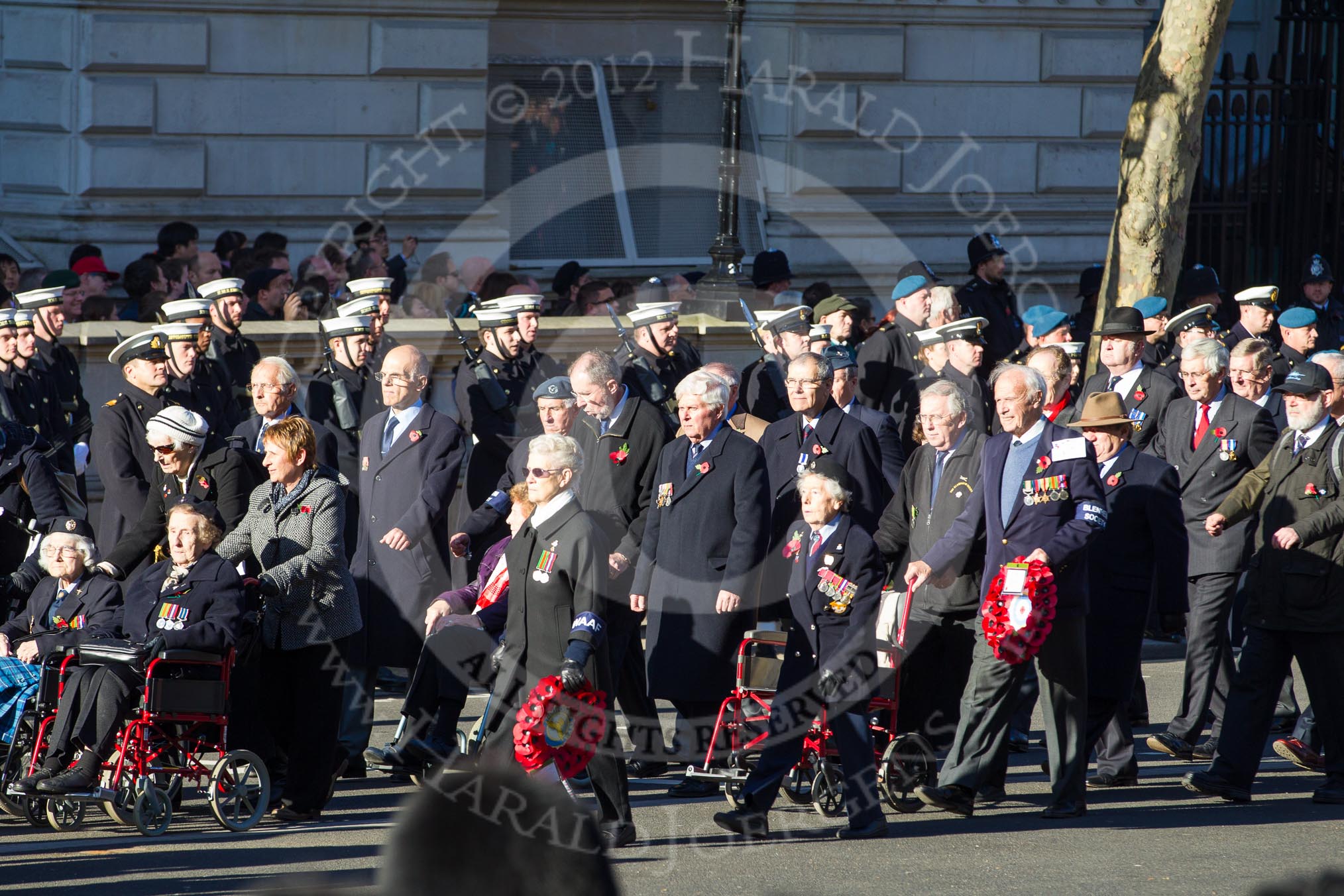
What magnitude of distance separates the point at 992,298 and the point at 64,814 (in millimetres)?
9110

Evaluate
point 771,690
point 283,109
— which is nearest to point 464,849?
point 771,690

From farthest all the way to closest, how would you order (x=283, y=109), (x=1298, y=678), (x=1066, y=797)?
(x=283, y=109) → (x=1298, y=678) → (x=1066, y=797)

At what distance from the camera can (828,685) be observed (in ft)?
23.7

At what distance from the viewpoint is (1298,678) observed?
10.9 metres

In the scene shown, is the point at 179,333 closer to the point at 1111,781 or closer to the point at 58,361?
the point at 58,361

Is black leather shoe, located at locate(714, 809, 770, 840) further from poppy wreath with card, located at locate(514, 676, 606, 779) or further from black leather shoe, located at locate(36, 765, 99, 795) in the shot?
black leather shoe, located at locate(36, 765, 99, 795)

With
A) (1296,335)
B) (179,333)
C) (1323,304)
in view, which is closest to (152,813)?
(179,333)

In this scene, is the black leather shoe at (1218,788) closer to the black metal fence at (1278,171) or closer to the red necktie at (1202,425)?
the red necktie at (1202,425)

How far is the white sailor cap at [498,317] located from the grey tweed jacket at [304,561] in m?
3.36

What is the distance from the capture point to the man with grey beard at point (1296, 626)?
7.89 meters

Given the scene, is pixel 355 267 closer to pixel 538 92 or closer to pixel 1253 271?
pixel 538 92

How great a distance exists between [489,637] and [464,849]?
611cm

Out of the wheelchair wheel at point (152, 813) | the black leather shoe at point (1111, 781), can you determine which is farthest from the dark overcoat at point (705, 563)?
the wheelchair wheel at point (152, 813)

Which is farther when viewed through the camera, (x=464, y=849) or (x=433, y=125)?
(x=433, y=125)
